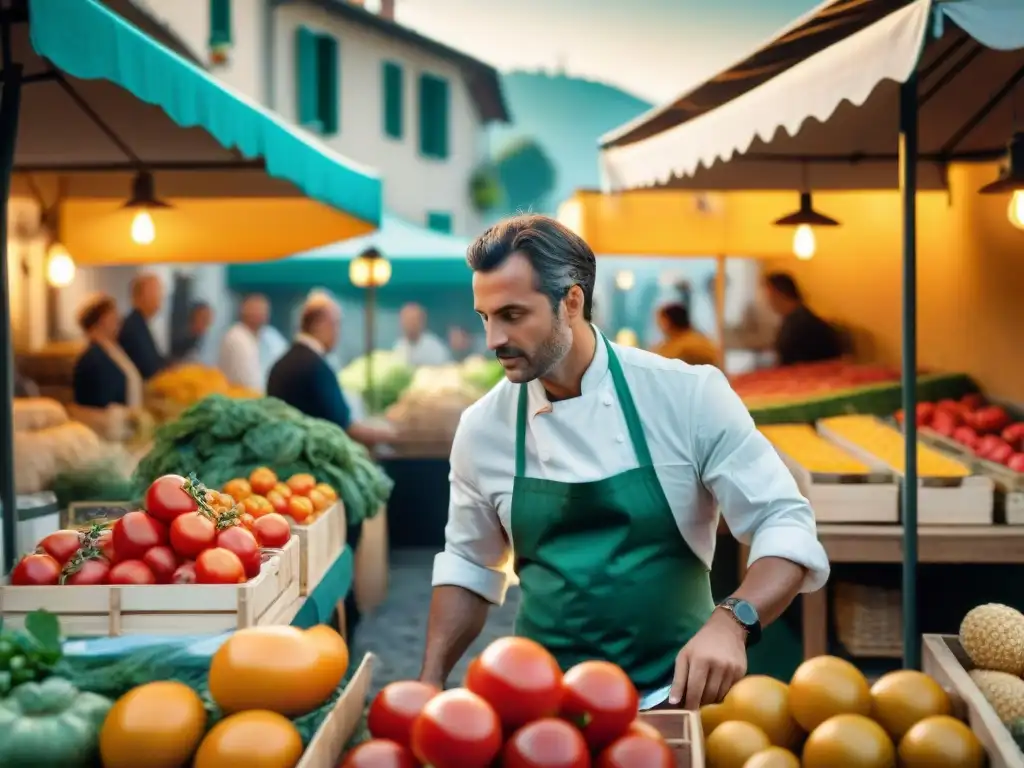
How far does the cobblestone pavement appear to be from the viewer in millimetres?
6211

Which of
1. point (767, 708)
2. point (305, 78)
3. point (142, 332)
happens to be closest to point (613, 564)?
point (767, 708)

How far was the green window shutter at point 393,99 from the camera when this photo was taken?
25.7 m

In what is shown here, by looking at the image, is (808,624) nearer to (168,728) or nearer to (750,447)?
(750,447)

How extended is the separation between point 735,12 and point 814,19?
142385mm

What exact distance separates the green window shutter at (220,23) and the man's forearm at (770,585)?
16.4 meters

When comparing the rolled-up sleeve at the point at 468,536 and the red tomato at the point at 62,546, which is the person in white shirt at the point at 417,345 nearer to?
the red tomato at the point at 62,546

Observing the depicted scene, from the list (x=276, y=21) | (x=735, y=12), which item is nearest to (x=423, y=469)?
(x=276, y=21)

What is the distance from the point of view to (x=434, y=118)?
28.2 meters

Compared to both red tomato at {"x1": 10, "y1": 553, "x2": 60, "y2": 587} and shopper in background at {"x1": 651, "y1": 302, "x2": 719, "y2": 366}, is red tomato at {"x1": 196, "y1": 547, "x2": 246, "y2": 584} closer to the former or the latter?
red tomato at {"x1": 10, "y1": 553, "x2": 60, "y2": 587}

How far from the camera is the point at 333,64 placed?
2350 cm

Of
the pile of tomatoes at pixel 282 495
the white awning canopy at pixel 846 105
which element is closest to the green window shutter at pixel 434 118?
the white awning canopy at pixel 846 105

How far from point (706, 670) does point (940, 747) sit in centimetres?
44

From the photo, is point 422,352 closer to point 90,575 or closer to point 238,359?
point 238,359

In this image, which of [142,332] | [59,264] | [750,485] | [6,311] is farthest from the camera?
[142,332]
